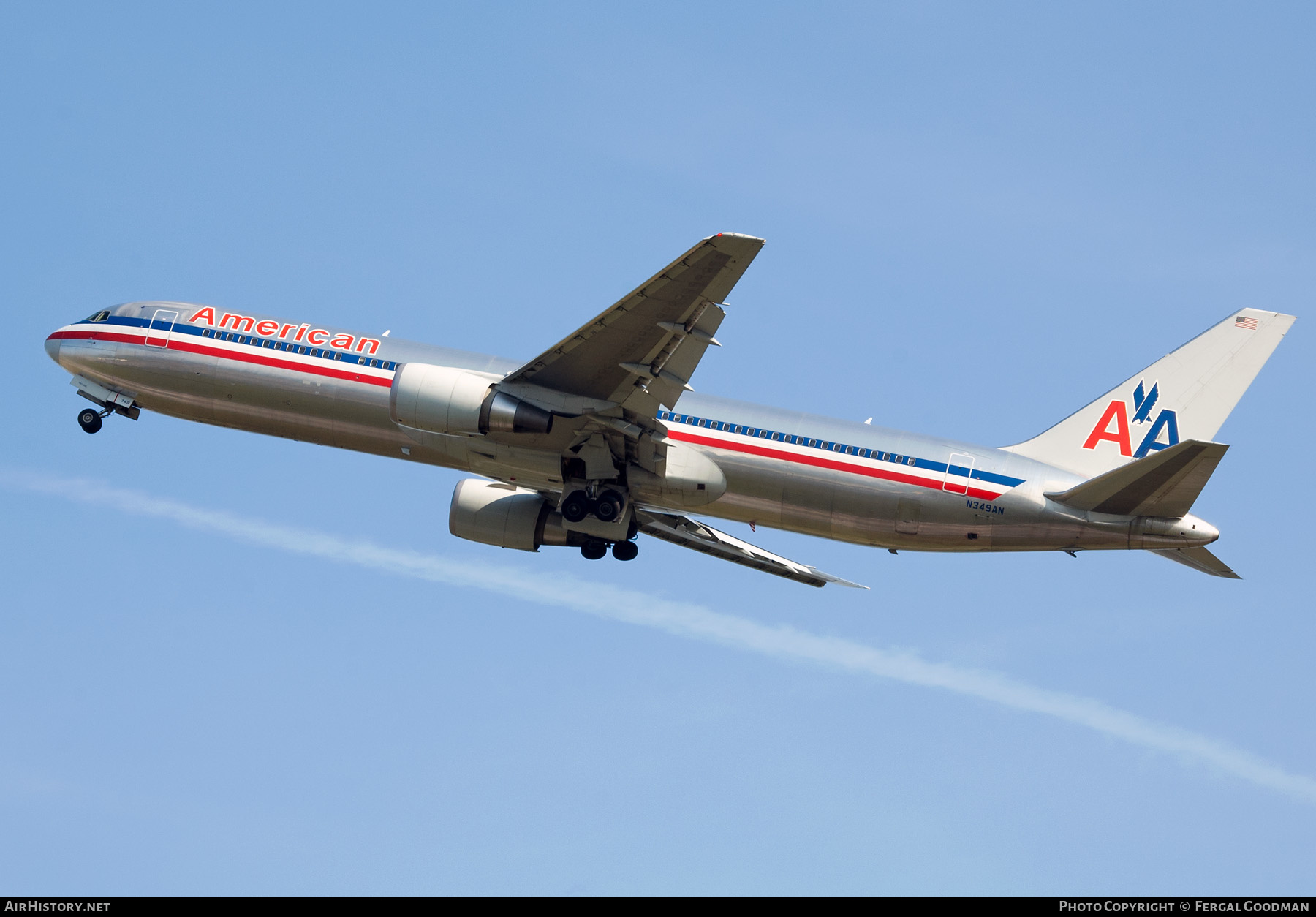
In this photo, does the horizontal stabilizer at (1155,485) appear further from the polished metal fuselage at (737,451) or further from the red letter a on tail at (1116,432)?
the red letter a on tail at (1116,432)

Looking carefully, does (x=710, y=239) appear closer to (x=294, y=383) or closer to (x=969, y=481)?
(x=969, y=481)

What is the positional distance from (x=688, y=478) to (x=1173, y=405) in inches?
518

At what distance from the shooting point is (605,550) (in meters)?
38.2

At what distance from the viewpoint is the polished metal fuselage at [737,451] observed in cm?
3384

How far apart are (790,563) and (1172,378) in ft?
39.5

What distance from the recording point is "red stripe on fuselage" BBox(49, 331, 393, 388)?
35875 millimetres

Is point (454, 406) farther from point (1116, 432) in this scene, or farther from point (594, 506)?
point (1116, 432)

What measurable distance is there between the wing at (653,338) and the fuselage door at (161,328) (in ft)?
35.6

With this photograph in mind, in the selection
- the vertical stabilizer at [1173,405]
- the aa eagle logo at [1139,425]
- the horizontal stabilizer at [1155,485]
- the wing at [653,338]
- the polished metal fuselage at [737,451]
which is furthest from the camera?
the aa eagle logo at [1139,425]

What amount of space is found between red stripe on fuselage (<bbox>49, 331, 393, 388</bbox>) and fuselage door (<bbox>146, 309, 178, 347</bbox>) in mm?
112

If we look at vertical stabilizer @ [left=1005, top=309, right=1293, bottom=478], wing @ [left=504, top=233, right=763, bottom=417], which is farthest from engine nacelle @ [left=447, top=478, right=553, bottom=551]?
vertical stabilizer @ [left=1005, top=309, right=1293, bottom=478]

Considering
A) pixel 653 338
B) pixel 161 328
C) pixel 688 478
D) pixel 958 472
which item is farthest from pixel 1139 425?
pixel 161 328

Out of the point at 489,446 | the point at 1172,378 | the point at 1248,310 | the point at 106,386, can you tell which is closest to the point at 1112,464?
the point at 1172,378

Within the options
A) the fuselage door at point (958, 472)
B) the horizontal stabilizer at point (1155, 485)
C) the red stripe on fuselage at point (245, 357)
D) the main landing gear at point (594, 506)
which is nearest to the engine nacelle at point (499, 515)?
the main landing gear at point (594, 506)
